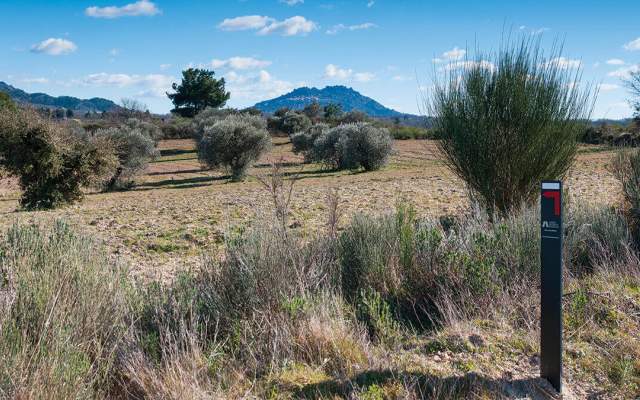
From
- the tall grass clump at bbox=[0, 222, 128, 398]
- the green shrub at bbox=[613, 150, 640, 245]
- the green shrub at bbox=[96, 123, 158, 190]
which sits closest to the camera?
the tall grass clump at bbox=[0, 222, 128, 398]

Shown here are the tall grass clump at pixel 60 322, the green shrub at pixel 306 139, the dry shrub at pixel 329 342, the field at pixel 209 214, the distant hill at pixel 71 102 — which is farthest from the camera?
the distant hill at pixel 71 102

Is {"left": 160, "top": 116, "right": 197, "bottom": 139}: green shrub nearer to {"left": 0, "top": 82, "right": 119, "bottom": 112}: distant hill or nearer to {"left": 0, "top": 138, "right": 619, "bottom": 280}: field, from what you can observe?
{"left": 0, "top": 138, "right": 619, "bottom": 280}: field

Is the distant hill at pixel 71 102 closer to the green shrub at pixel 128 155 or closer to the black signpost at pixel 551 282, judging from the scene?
the green shrub at pixel 128 155

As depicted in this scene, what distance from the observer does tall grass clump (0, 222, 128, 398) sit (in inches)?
113

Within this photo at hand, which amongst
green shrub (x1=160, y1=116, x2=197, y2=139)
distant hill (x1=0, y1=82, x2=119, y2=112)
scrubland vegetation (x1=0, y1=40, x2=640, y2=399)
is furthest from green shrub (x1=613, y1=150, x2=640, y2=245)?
distant hill (x1=0, y1=82, x2=119, y2=112)

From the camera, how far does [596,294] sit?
5.07 metres

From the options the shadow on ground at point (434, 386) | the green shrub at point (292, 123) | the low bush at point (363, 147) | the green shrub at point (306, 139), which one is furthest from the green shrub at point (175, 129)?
the shadow on ground at point (434, 386)

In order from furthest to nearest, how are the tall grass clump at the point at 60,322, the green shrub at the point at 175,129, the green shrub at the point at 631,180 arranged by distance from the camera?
the green shrub at the point at 175,129
the green shrub at the point at 631,180
the tall grass clump at the point at 60,322

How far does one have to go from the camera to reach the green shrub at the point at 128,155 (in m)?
30.9

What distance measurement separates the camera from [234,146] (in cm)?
3300

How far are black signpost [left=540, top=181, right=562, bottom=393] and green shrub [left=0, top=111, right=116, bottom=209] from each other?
1908 centimetres

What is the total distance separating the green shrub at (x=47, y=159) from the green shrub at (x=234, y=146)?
1174cm

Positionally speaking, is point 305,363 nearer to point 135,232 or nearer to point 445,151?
point 445,151

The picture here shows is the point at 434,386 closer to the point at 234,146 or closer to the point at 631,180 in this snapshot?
the point at 631,180
